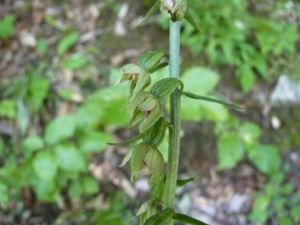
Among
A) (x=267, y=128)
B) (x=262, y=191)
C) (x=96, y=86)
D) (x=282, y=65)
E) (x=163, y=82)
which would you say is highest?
(x=163, y=82)

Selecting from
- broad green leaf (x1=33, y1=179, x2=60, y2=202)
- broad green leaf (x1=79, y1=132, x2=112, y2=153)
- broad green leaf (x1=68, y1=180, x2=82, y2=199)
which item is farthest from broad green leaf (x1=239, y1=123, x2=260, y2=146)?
broad green leaf (x1=33, y1=179, x2=60, y2=202)

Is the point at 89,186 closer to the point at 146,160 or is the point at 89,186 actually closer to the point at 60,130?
the point at 60,130

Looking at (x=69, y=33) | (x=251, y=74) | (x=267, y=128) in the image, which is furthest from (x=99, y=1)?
(x=267, y=128)

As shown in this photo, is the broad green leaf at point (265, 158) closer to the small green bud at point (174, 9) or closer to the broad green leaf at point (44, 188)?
the broad green leaf at point (44, 188)

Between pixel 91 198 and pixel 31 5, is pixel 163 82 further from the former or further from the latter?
pixel 31 5

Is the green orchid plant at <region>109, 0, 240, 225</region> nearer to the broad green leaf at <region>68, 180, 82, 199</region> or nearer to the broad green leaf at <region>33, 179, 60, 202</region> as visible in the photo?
the broad green leaf at <region>33, 179, 60, 202</region>

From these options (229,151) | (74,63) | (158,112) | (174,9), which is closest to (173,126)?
(158,112)
